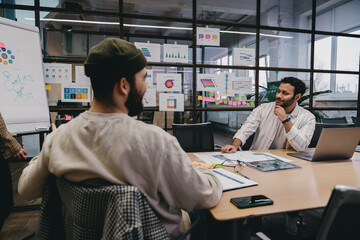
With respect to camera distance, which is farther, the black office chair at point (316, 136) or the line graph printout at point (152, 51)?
the line graph printout at point (152, 51)

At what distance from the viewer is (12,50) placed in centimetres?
215

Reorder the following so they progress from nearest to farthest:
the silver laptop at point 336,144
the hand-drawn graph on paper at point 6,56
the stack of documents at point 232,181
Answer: the stack of documents at point 232,181, the silver laptop at point 336,144, the hand-drawn graph on paper at point 6,56

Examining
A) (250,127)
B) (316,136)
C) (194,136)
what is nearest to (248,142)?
(250,127)

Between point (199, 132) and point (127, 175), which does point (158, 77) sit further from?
point (127, 175)

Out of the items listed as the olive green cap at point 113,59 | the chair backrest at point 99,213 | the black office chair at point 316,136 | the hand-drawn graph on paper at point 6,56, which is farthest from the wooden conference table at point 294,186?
the hand-drawn graph on paper at point 6,56

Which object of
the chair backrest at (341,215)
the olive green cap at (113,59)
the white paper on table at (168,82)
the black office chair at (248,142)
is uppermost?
the white paper on table at (168,82)

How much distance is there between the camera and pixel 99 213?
68 centimetres

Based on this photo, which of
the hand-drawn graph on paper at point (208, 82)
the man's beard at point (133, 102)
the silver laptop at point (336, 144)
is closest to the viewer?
the man's beard at point (133, 102)

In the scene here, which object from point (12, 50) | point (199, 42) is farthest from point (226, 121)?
point (12, 50)

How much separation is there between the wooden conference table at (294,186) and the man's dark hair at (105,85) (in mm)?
587

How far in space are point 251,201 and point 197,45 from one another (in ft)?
8.67

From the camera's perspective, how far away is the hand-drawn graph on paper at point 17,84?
6.84 feet

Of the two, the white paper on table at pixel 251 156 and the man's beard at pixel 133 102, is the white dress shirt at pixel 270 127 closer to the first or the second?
the white paper on table at pixel 251 156

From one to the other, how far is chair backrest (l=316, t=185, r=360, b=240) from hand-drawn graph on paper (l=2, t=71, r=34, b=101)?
8.28ft
